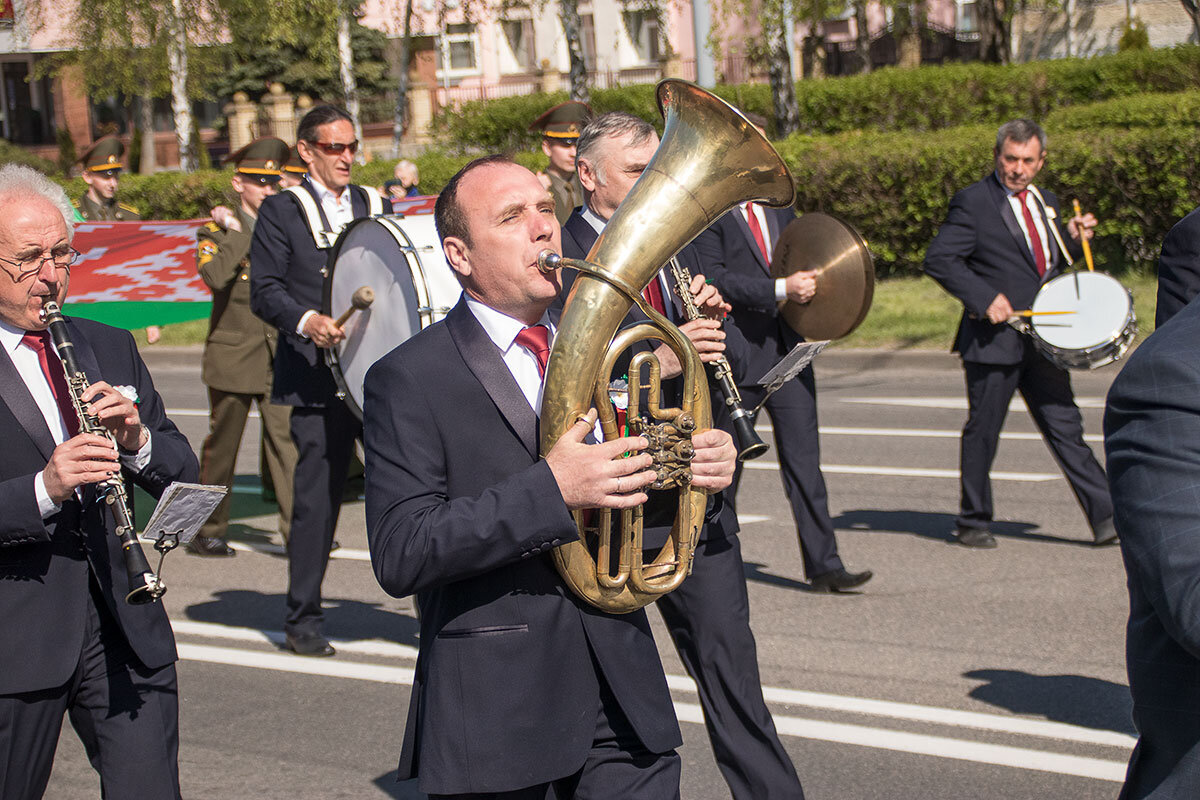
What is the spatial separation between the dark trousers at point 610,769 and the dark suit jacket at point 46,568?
0.90m

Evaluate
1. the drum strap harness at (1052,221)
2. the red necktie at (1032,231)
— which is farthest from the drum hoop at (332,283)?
the drum strap harness at (1052,221)

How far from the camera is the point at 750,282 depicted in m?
6.14

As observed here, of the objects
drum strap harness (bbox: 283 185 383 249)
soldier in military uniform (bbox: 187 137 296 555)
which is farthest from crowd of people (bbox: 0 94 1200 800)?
soldier in military uniform (bbox: 187 137 296 555)

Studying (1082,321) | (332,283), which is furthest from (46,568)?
(1082,321)

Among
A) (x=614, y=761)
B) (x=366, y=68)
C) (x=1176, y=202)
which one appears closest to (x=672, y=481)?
(x=614, y=761)

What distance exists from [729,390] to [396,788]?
169 cm

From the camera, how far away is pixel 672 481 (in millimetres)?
2766

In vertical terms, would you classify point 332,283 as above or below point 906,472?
above

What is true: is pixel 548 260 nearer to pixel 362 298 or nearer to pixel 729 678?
pixel 729 678

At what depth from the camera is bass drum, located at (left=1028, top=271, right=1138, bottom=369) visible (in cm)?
700

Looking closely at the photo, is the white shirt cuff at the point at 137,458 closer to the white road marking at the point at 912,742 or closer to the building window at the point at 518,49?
the white road marking at the point at 912,742

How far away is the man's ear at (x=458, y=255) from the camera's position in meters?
2.96

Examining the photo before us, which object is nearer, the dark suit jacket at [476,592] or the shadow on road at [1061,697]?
the dark suit jacket at [476,592]

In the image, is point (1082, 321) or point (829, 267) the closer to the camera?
point (829, 267)
